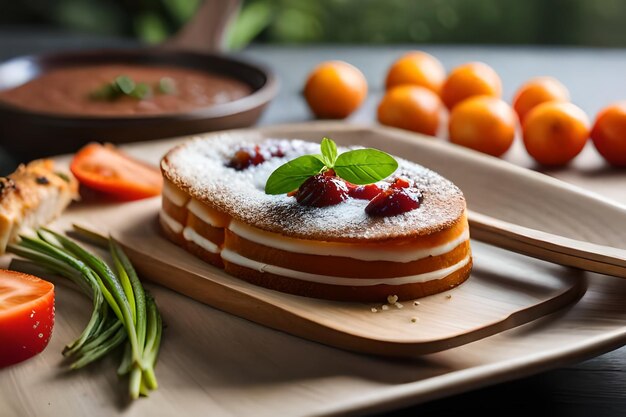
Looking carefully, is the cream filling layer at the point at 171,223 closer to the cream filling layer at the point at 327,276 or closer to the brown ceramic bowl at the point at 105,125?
the cream filling layer at the point at 327,276

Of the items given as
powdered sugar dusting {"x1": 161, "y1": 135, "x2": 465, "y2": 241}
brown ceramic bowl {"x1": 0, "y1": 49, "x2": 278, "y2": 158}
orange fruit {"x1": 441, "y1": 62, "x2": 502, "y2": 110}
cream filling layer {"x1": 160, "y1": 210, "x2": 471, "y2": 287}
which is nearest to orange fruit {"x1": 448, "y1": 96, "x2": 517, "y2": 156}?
orange fruit {"x1": 441, "y1": 62, "x2": 502, "y2": 110}

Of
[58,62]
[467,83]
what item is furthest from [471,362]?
[58,62]

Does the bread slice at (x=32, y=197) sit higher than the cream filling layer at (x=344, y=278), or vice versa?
the cream filling layer at (x=344, y=278)

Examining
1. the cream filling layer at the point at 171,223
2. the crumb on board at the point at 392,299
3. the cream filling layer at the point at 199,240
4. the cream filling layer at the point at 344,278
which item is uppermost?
the cream filling layer at the point at 344,278

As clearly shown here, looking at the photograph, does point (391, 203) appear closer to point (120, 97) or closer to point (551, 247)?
point (551, 247)

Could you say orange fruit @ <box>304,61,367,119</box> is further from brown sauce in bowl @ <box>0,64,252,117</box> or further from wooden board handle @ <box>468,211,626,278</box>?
wooden board handle @ <box>468,211,626,278</box>

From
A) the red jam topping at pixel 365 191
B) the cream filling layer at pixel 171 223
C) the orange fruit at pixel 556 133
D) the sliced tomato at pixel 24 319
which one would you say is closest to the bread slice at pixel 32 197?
the cream filling layer at pixel 171 223
